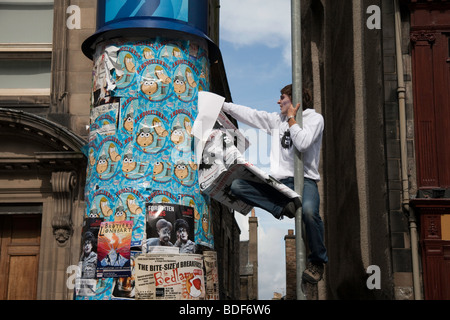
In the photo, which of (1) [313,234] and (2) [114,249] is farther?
(2) [114,249]

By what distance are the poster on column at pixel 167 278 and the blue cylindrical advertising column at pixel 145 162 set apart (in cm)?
1

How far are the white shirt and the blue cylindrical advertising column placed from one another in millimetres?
1529

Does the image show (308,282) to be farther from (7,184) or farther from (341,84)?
(341,84)

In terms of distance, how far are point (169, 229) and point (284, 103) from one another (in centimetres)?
236

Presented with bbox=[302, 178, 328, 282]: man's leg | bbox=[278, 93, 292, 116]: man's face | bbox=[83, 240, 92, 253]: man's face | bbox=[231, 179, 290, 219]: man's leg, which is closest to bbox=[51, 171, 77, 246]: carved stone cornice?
bbox=[83, 240, 92, 253]: man's face

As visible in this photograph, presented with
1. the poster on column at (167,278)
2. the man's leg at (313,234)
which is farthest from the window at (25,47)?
the man's leg at (313,234)

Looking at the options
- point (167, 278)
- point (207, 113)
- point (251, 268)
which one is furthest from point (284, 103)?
point (251, 268)

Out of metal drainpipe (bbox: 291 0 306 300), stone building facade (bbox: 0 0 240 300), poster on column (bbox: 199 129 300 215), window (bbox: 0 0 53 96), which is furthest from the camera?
window (bbox: 0 0 53 96)

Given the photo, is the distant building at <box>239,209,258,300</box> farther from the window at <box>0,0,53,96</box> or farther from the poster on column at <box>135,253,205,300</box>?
the poster on column at <box>135,253,205,300</box>

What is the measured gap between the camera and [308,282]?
273 inches

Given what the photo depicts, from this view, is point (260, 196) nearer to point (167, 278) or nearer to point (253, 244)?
point (167, 278)

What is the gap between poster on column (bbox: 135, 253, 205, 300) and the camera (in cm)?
879

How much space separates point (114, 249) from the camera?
29.9 feet

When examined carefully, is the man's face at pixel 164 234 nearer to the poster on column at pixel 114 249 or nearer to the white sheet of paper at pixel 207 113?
the poster on column at pixel 114 249
